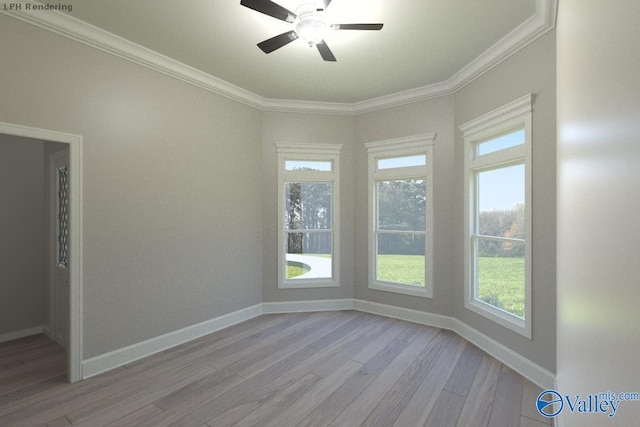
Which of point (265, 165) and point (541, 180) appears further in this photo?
point (265, 165)

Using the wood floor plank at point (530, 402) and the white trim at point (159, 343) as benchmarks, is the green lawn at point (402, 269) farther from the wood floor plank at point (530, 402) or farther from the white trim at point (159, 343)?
the white trim at point (159, 343)

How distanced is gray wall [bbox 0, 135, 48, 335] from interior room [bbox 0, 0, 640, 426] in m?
0.02

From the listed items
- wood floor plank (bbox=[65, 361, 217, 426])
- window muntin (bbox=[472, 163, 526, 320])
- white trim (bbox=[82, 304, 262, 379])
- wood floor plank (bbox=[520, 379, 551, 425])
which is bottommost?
wood floor plank (bbox=[65, 361, 217, 426])

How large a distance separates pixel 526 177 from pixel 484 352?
6.18 feet

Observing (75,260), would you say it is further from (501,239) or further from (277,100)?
(501,239)

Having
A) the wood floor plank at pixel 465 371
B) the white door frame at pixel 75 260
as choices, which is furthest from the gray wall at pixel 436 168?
the white door frame at pixel 75 260

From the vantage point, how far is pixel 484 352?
3145 millimetres

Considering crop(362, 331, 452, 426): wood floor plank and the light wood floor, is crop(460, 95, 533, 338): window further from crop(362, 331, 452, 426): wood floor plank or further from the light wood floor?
crop(362, 331, 452, 426): wood floor plank

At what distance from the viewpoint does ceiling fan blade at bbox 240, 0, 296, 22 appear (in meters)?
1.93

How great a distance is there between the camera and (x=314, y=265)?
181 inches

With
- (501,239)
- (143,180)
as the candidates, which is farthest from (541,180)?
(143,180)

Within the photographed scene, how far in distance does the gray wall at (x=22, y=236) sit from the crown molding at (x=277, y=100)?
1928mm

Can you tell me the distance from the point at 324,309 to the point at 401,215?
1.84 m

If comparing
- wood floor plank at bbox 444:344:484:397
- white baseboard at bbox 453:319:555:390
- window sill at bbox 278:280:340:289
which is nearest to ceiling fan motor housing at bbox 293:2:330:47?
wood floor plank at bbox 444:344:484:397
